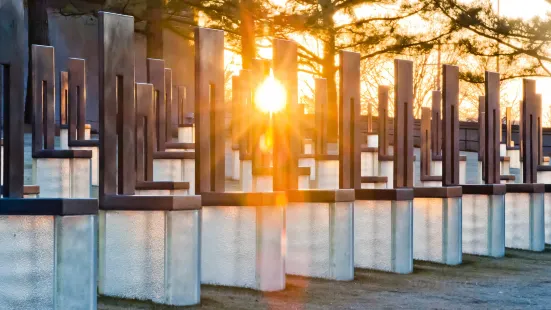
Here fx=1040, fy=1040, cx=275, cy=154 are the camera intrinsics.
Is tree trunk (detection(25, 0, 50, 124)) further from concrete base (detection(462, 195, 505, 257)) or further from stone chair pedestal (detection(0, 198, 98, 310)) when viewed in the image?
stone chair pedestal (detection(0, 198, 98, 310))

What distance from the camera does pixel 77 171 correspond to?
10.6 m

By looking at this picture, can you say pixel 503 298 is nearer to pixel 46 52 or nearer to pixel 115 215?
pixel 115 215

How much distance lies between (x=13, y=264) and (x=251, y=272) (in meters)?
2.30

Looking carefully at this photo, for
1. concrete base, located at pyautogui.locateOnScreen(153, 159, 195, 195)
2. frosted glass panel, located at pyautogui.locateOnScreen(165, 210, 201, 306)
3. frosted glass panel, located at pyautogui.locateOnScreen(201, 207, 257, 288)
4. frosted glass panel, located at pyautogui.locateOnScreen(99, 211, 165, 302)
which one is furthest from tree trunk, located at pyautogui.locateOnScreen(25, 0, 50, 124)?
frosted glass panel, located at pyautogui.locateOnScreen(165, 210, 201, 306)

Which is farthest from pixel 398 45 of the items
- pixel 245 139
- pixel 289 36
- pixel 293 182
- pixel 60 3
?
pixel 293 182

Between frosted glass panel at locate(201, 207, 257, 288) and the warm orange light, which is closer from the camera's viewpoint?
frosted glass panel at locate(201, 207, 257, 288)

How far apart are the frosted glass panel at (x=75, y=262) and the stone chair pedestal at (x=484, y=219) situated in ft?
19.9

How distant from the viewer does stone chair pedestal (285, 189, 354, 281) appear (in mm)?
8461

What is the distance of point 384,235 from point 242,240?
1926 mm

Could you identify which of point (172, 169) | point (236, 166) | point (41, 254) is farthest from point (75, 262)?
point (236, 166)

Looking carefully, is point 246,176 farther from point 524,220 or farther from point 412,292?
point 412,292

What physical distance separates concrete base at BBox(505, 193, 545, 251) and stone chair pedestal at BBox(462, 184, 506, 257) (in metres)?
1.03

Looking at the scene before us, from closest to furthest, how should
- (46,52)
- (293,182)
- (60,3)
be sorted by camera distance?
(293,182)
(46,52)
(60,3)

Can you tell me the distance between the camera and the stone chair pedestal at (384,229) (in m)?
9.05
